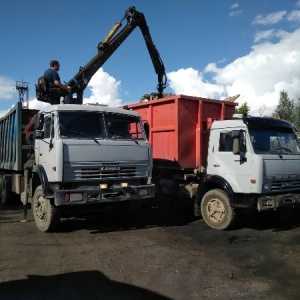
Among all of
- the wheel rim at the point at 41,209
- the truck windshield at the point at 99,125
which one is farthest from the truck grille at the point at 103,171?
the wheel rim at the point at 41,209

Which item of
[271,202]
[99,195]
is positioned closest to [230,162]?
[271,202]

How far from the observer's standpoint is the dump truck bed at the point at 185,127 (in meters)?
8.70

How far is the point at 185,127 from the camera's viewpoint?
8742mm

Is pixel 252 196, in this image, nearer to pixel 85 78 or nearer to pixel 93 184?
pixel 93 184

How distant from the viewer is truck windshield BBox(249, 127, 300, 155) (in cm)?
755

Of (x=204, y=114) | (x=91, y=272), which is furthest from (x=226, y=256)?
(x=204, y=114)

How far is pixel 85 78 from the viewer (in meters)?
11.3

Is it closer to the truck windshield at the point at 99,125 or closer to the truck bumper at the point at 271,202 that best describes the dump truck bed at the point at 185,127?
the truck windshield at the point at 99,125

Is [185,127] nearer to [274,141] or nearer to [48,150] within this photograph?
[274,141]

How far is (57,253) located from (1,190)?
20.4ft

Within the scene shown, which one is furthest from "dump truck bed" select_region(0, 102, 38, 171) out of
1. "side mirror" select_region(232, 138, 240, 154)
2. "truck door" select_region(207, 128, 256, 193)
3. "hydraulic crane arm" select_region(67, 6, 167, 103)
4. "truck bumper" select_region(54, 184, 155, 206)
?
"side mirror" select_region(232, 138, 240, 154)

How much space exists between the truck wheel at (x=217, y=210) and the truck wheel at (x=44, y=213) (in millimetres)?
3265

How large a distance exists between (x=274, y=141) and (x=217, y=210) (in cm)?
195

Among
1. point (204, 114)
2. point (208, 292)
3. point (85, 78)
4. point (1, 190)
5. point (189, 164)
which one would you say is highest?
point (85, 78)
